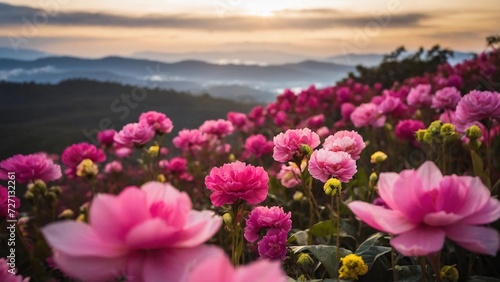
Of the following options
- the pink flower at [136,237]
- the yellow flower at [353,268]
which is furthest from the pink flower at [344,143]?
the pink flower at [136,237]

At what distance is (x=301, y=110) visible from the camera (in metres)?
4.92

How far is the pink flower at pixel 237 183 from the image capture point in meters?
1.14

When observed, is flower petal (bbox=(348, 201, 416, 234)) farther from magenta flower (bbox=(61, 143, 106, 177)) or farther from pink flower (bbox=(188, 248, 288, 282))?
magenta flower (bbox=(61, 143, 106, 177))

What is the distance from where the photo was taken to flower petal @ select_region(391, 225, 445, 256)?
0.68 m

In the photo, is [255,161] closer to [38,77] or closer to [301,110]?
[301,110]

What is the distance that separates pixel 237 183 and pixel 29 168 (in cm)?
105

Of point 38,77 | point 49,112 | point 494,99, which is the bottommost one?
point 49,112

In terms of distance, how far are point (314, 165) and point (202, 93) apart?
895cm

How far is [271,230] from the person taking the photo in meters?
1.33

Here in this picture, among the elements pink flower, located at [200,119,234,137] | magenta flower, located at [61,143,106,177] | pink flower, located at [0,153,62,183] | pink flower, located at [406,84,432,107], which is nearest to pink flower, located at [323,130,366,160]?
pink flower, located at [0,153,62,183]

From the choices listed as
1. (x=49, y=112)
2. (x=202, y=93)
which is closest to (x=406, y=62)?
(x=202, y=93)

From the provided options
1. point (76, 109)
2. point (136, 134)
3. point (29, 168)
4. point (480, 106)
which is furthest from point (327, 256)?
point (76, 109)

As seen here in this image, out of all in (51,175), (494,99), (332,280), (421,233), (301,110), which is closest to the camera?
(421,233)

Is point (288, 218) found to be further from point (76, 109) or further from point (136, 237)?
point (76, 109)
